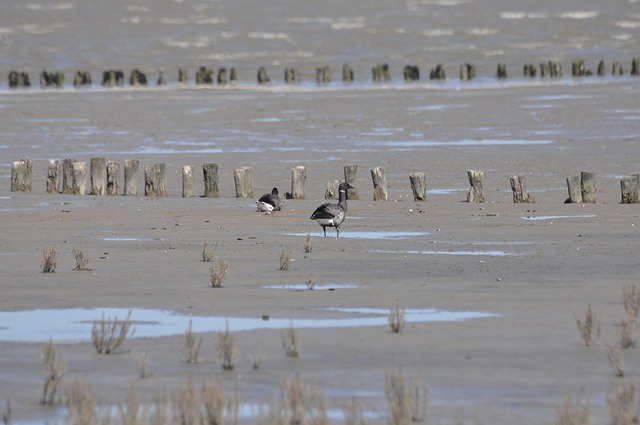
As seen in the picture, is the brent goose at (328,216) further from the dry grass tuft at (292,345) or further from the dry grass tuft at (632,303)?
the dry grass tuft at (292,345)

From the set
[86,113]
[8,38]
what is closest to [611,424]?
[86,113]

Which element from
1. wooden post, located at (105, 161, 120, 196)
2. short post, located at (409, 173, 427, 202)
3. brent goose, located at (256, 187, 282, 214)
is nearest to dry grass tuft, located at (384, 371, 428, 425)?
brent goose, located at (256, 187, 282, 214)

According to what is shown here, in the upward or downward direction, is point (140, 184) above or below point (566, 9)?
below

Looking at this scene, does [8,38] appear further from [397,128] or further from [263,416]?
[263,416]

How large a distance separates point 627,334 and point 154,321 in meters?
3.66

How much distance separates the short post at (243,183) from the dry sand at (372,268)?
0.43m

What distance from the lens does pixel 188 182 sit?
21.6 metres

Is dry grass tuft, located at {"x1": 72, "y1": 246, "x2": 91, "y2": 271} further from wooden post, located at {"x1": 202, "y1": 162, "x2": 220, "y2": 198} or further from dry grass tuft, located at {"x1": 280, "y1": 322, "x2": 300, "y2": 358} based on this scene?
wooden post, located at {"x1": 202, "y1": 162, "x2": 220, "y2": 198}

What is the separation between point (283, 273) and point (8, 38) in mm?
69938

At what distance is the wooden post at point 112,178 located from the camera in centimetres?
2217

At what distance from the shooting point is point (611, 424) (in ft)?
24.6

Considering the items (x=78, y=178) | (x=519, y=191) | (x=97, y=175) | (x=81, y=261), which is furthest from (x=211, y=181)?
(x=81, y=261)

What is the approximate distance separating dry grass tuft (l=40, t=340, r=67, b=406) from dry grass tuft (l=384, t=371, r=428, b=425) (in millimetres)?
1971

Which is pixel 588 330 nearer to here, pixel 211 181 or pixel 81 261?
pixel 81 261
